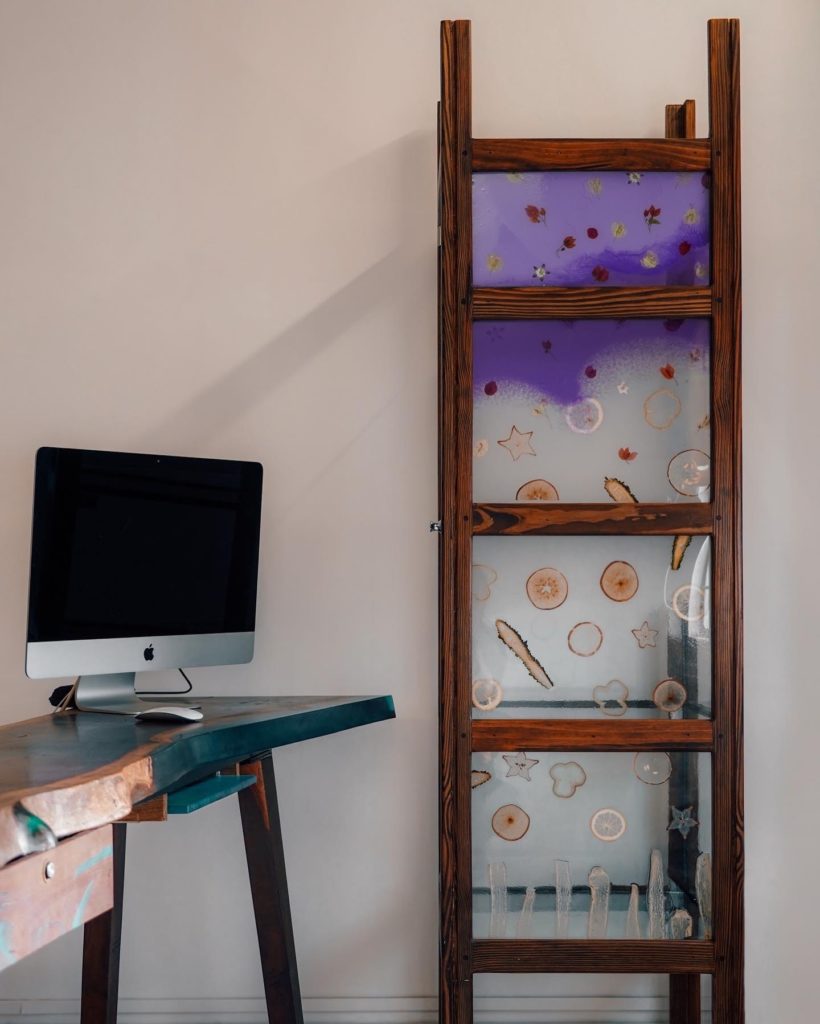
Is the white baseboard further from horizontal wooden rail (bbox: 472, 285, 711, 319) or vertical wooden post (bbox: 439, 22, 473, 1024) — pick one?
horizontal wooden rail (bbox: 472, 285, 711, 319)

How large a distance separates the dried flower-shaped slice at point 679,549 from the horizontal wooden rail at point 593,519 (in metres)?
0.03

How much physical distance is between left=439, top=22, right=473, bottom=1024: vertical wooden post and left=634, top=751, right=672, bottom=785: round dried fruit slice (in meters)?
0.35

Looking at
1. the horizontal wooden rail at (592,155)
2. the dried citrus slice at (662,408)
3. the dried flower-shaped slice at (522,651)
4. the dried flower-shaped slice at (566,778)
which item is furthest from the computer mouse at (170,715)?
the horizontal wooden rail at (592,155)

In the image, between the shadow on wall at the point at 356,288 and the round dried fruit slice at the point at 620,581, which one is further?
the shadow on wall at the point at 356,288

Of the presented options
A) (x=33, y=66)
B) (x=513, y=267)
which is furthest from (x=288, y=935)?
(x=33, y=66)

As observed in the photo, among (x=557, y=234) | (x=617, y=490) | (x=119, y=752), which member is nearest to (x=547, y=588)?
(x=617, y=490)

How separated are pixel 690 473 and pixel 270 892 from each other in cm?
120

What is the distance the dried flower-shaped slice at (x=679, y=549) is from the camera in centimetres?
193

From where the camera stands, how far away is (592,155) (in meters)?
1.93

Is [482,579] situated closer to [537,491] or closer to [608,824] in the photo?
[537,491]

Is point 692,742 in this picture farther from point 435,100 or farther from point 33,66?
point 33,66

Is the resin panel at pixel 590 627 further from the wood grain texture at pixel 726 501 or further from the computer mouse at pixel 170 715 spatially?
the computer mouse at pixel 170 715

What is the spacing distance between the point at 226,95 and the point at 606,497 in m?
1.37

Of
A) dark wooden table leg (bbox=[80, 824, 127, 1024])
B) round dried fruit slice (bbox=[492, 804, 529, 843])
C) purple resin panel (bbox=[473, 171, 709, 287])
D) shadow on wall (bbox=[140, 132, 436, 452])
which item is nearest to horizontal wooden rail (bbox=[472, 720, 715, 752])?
round dried fruit slice (bbox=[492, 804, 529, 843])
